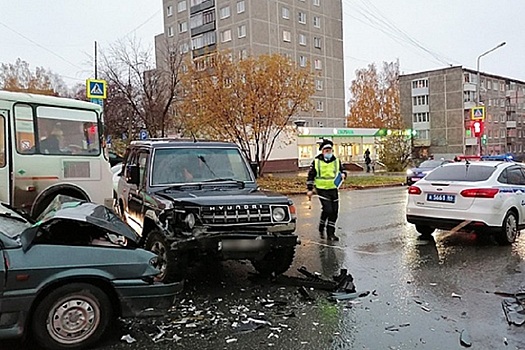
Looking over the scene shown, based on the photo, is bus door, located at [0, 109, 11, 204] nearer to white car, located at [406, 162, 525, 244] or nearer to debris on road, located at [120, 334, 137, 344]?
debris on road, located at [120, 334, 137, 344]

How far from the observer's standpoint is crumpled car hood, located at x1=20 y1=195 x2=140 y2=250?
4300 mm

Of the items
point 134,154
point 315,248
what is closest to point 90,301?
point 134,154

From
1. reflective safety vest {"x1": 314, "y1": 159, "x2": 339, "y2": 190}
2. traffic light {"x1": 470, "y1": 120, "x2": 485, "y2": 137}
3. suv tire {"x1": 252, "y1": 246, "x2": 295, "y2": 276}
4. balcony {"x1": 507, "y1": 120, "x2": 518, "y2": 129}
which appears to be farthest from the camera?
balcony {"x1": 507, "y1": 120, "x2": 518, "y2": 129}

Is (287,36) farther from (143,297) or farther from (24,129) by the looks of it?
(143,297)

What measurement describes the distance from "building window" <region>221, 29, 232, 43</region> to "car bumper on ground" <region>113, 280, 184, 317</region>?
5688 centimetres

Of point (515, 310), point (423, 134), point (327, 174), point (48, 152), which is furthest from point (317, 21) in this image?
point (515, 310)

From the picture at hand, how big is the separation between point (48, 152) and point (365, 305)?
6.61 m

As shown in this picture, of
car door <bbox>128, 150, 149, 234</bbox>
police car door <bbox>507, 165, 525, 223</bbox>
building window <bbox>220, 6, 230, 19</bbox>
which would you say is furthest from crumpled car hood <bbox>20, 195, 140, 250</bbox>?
building window <bbox>220, 6, 230, 19</bbox>

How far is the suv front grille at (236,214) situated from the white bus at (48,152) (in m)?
3.90

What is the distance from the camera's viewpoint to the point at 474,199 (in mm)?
8672

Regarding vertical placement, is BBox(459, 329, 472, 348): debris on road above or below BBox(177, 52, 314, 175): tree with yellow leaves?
below

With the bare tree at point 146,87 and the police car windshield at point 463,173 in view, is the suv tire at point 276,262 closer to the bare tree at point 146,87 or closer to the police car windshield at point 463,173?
the police car windshield at point 463,173

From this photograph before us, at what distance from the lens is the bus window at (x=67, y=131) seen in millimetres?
9227

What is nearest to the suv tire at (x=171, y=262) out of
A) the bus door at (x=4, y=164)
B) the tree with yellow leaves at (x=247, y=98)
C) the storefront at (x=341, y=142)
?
the bus door at (x=4, y=164)
